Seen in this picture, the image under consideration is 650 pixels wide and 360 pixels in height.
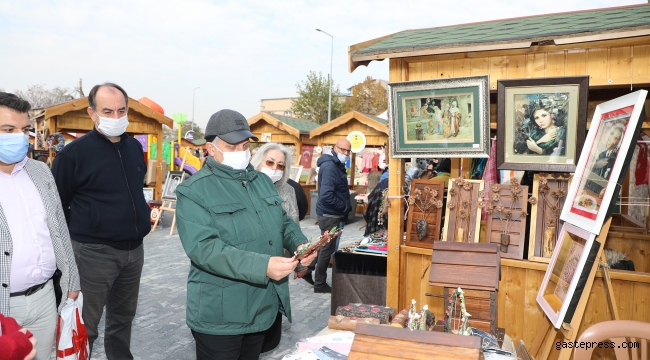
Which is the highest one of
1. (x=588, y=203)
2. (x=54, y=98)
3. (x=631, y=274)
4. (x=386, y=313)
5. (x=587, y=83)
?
(x=54, y=98)

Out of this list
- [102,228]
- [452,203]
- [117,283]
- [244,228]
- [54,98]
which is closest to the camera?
[244,228]

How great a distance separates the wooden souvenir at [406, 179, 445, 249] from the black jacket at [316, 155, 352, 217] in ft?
7.25

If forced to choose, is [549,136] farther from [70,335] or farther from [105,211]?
[70,335]

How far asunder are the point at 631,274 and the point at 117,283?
390 centimetres

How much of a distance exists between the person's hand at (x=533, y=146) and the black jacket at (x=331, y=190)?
3101mm

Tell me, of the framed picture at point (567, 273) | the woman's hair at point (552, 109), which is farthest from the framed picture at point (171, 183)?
the framed picture at point (567, 273)

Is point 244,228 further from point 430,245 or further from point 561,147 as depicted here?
point 561,147

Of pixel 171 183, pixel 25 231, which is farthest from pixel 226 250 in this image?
pixel 171 183

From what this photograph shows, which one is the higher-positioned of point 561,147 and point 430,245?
point 561,147

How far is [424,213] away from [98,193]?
8.98 ft

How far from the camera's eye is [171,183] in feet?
37.3

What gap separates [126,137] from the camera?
12.0 ft

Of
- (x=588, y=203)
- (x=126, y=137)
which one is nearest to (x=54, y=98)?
(x=126, y=137)

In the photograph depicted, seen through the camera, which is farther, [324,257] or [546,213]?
[324,257]
